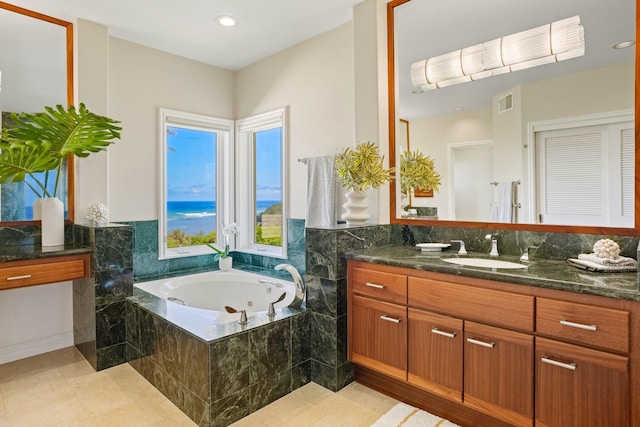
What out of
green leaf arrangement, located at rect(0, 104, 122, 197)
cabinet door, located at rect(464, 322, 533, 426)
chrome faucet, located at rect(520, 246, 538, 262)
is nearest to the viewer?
cabinet door, located at rect(464, 322, 533, 426)

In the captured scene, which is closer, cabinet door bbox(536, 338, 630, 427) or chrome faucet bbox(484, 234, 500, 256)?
cabinet door bbox(536, 338, 630, 427)

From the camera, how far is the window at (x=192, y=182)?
11.8 feet

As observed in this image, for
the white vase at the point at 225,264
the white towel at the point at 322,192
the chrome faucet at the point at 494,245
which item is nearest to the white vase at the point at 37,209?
the white vase at the point at 225,264

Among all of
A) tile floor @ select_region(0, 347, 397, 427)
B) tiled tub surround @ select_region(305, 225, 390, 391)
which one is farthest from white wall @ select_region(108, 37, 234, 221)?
tiled tub surround @ select_region(305, 225, 390, 391)

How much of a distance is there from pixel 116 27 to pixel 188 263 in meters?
2.16

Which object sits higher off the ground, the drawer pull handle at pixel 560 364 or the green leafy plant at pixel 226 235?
the green leafy plant at pixel 226 235

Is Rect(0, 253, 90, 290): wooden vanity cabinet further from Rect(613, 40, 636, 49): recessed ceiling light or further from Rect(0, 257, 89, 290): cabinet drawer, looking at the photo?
Rect(613, 40, 636, 49): recessed ceiling light

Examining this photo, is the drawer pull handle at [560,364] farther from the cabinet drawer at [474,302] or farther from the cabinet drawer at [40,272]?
the cabinet drawer at [40,272]

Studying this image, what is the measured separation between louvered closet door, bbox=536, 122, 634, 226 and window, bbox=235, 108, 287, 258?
2201 millimetres

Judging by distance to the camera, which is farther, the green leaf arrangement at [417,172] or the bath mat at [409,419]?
the green leaf arrangement at [417,172]

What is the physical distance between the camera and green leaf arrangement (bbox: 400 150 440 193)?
2.62m

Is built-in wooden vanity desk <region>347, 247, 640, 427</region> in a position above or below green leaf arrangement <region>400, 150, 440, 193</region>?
below

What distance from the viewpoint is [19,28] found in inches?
107

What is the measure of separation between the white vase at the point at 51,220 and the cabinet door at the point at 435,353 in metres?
2.51
